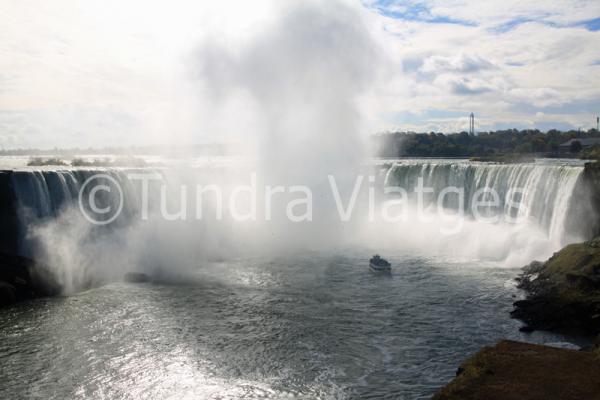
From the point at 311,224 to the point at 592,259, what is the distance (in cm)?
2367

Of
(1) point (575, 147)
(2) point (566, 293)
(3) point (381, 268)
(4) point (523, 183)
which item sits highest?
(1) point (575, 147)

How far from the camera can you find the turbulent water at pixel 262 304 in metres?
16.0

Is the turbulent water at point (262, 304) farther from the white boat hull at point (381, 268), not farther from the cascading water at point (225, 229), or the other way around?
the white boat hull at point (381, 268)

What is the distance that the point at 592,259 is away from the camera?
919 inches

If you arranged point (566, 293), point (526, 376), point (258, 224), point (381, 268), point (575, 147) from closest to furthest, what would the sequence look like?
point (526, 376) → point (566, 293) → point (381, 268) → point (258, 224) → point (575, 147)

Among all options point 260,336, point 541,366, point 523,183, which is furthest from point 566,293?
point 523,183

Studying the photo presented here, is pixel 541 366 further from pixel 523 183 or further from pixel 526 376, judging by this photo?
pixel 523 183

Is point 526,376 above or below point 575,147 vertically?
below

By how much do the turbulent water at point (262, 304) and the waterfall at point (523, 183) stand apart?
125 millimetres

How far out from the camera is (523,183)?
117 ft

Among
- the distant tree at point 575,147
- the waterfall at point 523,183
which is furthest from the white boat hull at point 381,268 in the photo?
the distant tree at point 575,147

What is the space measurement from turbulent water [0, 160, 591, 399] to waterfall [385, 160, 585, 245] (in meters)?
0.13

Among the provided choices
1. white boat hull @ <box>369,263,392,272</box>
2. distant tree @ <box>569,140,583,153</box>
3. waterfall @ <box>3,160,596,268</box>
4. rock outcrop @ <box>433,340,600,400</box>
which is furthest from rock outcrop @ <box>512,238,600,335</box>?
distant tree @ <box>569,140,583,153</box>

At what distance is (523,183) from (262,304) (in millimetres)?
21508
